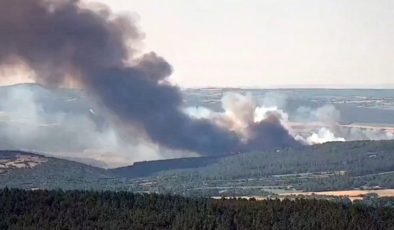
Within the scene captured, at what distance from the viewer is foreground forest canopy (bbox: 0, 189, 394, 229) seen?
3270 inches

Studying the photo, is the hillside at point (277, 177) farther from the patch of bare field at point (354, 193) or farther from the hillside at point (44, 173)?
the hillside at point (44, 173)

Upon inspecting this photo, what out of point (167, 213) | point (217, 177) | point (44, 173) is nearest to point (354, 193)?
point (217, 177)

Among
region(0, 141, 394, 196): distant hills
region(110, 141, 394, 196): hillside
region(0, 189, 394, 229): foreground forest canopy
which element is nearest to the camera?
region(0, 189, 394, 229): foreground forest canopy

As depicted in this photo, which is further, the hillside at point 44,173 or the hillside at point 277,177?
the hillside at point 277,177

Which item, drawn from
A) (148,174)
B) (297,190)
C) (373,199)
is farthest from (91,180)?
(373,199)

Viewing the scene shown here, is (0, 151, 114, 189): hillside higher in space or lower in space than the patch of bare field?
higher

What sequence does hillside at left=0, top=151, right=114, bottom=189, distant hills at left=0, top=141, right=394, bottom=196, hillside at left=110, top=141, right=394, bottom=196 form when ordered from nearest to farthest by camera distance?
1. hillside at left=0, top=151, right=114, bottom=189
2. distant hills at left=0, top=141, right=394, bottom=196
3. hillside at left=110, top=141, right=394, bottom=196

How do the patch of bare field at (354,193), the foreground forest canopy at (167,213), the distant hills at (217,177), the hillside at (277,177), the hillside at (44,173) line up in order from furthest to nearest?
the hillside at (277,177) → the distant hills at (217,177) → the hillside at (44,173) → the patch of bare field at (354,193) → the foreground forest canopy at (167,213)

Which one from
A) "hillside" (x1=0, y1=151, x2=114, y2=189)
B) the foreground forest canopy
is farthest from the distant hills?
the foreground forest canopy

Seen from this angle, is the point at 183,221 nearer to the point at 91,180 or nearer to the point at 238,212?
the point at 238,212

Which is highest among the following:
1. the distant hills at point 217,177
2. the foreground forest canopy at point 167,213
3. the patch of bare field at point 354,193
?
the foreground forest canopy at point 167,213

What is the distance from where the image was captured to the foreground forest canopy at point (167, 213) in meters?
83.1

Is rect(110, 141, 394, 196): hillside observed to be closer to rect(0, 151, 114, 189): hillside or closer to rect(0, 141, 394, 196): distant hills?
rect(0, 141, 394, 196): distant hills

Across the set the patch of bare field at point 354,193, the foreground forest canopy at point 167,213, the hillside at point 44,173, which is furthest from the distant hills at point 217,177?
the foreground forest canopy at point 167,213
